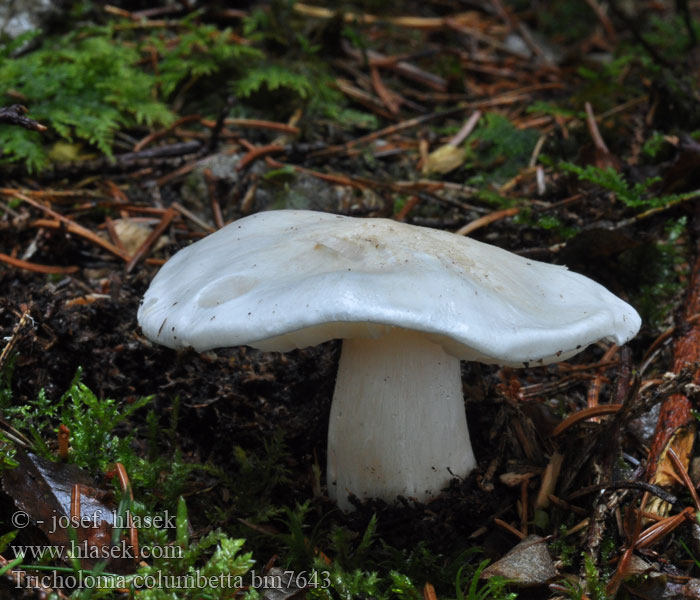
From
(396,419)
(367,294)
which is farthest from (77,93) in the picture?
(367,294)

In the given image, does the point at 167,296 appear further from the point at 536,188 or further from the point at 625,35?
the point at 625,35

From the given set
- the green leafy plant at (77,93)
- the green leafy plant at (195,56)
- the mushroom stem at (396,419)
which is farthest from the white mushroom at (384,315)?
the green leafy plant at (195,56)

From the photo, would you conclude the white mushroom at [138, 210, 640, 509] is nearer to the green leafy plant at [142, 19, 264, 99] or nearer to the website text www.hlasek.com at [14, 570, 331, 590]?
the website text www.hlasek.com at [14, 570, 331, 590]

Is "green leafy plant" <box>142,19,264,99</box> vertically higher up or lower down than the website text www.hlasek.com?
higher up

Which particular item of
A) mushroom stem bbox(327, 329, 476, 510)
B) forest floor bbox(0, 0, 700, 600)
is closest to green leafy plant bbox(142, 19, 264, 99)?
forest floor bbox(0, 0, 700, 600)

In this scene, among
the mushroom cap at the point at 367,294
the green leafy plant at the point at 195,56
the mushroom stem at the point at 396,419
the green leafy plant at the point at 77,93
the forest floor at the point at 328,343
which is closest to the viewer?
the mushroom cap at the point at 367,294

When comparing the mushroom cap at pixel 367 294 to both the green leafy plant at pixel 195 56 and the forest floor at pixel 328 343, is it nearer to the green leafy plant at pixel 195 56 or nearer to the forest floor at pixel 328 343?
the forest floor at pixel 328 343

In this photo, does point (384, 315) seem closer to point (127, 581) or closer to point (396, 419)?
point (396, 419)

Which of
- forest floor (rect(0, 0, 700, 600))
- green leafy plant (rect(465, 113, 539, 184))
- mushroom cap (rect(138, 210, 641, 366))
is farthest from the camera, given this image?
green leafy plant (rect(465, 113, 539, 184))
